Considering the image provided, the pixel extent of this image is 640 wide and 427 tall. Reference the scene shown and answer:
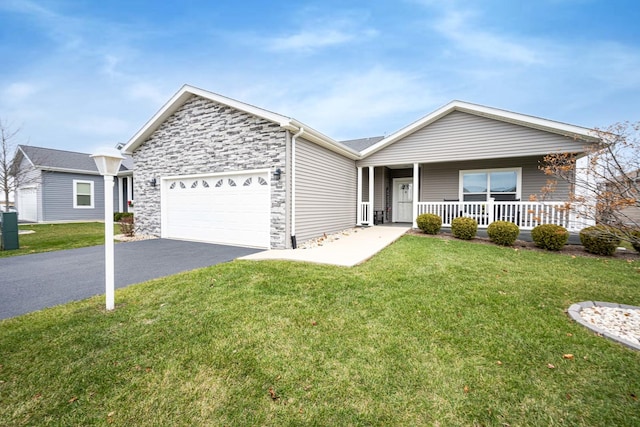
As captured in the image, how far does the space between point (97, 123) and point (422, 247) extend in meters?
21.3

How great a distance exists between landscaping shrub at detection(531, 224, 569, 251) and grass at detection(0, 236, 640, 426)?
11.0ft

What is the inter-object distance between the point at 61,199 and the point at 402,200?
20201mm

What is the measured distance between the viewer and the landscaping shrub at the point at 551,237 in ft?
25.0

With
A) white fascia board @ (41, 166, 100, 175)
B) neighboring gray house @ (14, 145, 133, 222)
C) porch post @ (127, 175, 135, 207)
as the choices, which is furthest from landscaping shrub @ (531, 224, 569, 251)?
white fascia board @ (41, 166, 100, 175)

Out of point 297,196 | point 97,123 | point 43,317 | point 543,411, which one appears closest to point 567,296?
point 543,411

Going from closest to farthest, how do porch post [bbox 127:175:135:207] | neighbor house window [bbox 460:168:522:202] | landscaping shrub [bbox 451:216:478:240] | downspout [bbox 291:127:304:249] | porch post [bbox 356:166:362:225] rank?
downspout [bbox 291:127:304:249] < landscaping shrub [bbox 451:216:478:240] < neighbor house window [bbox 460:168:522:202] < porch post [bbox 356:166:362:225] < porch post [bbox 127:175:135:207]

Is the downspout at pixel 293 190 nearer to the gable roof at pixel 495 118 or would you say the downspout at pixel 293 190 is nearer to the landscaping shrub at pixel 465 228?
the gable roof at pixel 495 118

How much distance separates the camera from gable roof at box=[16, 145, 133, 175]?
53.8ft

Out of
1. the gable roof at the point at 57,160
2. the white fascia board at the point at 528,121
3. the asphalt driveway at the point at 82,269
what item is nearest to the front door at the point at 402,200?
the white fascia board at the point at 528,121

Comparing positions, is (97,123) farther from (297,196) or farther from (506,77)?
(506,77)

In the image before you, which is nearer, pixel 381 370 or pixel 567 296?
pixel 381 370

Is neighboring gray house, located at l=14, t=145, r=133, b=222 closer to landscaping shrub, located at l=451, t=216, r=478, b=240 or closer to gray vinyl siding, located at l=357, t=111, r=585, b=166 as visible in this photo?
gray vinyl siding, located at l=357, t=111, r=585, b=166

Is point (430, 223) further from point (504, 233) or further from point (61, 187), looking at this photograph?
point (61, 187)

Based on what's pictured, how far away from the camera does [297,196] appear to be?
8.07 meters
